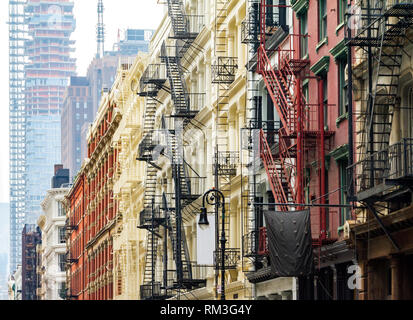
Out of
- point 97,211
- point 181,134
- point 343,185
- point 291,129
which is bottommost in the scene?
point 343,185

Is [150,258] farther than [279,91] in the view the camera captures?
Yes

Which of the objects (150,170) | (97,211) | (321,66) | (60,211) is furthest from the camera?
(60,211)

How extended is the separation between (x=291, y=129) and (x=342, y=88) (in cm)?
404

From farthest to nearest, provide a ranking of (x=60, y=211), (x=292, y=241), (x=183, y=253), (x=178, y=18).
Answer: (x=60, y=211) → (x=178, y=18) → (x=183, y=253) → (x=292, y=241)

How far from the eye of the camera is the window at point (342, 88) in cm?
3594

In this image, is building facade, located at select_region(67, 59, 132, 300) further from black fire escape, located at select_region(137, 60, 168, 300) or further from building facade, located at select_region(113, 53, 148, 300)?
black fire escape, located at select_region(137, 60, 168, 300)

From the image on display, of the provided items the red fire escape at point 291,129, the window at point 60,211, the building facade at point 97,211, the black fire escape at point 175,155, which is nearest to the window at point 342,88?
the red fire escape at point 291,129

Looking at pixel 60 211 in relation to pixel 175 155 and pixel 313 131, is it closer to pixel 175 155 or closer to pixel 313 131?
pixel 175 155

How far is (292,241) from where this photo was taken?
116ft

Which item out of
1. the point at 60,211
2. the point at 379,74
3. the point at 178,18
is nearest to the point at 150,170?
the point at 178,18

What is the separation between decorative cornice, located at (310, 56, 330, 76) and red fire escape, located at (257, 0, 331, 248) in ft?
1.40

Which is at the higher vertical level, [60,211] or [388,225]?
[60,211]
